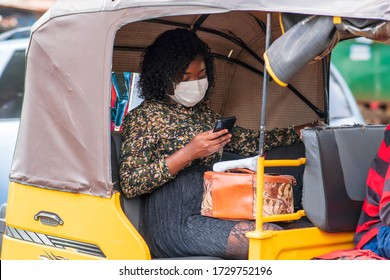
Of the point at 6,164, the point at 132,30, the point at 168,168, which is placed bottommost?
the point at 6,164

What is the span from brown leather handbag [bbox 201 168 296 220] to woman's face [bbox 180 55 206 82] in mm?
649

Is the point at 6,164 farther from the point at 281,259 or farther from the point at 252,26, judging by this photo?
the point at 281,259

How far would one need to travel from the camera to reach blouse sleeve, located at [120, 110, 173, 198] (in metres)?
4.46

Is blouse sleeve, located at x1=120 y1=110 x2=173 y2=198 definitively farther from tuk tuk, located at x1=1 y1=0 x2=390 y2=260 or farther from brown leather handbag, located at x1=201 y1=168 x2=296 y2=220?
brown leather handbag, located at x1=201 y1=168 x2=296 y2=220

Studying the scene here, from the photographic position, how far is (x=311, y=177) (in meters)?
4.18

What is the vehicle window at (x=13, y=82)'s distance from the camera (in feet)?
27.4

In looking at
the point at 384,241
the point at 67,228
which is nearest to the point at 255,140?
the point at 67,228

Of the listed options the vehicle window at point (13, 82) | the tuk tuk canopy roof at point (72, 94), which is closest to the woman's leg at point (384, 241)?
the tuk tuk canopy roof at point (72, 94)

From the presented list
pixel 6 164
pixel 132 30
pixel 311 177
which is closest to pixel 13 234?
pixel 132 30

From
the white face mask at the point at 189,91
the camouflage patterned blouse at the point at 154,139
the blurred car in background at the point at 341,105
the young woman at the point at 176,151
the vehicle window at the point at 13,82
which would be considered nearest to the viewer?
the young woman at the point at 176,151

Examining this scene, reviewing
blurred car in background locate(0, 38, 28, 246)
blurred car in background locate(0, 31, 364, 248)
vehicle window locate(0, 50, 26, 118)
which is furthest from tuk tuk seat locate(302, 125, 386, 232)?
vehicle window locate(0, 50, 26, 118)

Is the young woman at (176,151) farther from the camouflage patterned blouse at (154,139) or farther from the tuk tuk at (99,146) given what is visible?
the tuk tuk at (99,146)

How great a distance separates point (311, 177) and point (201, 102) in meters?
1.03

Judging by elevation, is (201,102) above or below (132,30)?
below
